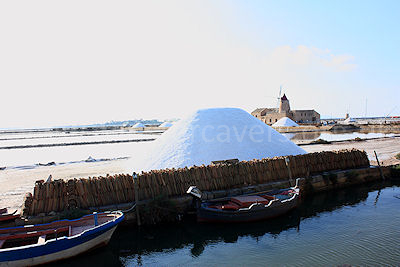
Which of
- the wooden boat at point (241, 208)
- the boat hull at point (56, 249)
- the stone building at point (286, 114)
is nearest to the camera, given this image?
the boat hull at point (56, 249)

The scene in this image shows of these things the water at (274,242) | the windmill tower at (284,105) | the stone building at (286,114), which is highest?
the windmill tower at (284,105)

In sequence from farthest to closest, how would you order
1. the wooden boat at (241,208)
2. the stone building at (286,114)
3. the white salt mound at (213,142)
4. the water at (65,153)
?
the stone building at (286,114) → the water at (65,153) → the white salt mound at (213,142) → the wooden boat at (241,208)

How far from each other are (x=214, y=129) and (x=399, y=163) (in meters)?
11.5

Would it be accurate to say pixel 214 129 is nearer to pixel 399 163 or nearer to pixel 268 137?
pixel 268 137

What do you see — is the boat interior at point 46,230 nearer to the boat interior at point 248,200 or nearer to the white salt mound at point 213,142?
the boat interior at point 248,200

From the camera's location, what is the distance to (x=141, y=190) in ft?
32.8

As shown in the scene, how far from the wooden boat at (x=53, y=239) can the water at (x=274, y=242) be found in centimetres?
46

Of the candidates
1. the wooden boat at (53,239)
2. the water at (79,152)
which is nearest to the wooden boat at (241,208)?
the wooden boat at (53,239)

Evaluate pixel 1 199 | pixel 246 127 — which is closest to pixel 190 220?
pixel 246 127

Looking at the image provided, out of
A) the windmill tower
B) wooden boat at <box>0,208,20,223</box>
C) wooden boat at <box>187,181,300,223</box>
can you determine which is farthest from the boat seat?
the windmill tower

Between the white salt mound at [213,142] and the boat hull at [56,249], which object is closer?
the boat hull at [56,249]

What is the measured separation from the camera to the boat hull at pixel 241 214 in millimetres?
9445

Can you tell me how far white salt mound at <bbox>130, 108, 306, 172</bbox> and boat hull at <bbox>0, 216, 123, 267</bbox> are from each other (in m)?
5.49

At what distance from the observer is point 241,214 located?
942cm
